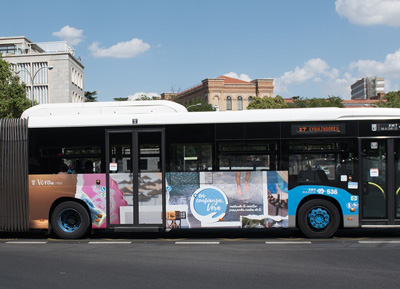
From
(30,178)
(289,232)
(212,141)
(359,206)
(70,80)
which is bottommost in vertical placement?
(289,232)

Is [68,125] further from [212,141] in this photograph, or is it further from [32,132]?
[212,141]

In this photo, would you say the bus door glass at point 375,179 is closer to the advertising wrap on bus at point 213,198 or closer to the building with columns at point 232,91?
the advertising wrap on bus at point 213,198

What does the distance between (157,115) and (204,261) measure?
396 centimetres

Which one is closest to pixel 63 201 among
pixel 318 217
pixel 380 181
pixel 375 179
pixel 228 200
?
pixel 228 200

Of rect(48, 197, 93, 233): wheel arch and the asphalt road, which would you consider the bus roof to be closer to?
rect(48, 197, 93, 233): wheel arch

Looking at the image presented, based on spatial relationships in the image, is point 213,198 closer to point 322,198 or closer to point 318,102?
point 322,198

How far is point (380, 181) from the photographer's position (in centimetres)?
1066

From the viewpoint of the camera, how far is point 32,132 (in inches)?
443

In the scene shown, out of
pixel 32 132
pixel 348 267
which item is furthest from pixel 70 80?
pixel 348 267

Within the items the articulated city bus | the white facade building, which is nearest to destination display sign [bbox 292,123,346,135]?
the articulated city bus

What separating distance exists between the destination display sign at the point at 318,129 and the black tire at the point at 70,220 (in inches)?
201

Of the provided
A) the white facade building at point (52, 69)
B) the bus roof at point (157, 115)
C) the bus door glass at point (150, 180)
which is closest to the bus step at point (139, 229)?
the bus door glass at point (150, 180)

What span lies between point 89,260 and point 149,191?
2.66 metres

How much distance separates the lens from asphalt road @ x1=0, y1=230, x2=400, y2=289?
6.84 metres
